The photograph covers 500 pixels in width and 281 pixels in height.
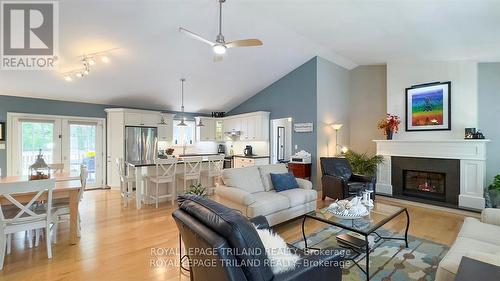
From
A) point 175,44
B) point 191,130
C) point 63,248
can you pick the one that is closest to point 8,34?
point 175,44

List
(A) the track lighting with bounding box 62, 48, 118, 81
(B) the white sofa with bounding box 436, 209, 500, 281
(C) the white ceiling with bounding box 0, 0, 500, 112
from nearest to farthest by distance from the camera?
(B) the white sofa with bounding box 436, 209, 500, 281 < (C) the white ceiling with bounding box 0, 0, 500, 112 < (A) the track lighting with bounding box 62, 48, 118, 81

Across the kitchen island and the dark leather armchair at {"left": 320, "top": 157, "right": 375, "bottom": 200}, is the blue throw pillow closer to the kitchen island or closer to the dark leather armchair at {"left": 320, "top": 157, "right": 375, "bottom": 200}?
the dark leather armchair at {"left": 320, "top": 157, "right": 375, "bottom": 200}

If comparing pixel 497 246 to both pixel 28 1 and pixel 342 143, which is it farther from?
pixel 28 1

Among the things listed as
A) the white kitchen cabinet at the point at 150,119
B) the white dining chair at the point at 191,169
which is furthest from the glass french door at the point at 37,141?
the white dining chair at the point at 191,169

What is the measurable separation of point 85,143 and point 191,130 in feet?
10.3

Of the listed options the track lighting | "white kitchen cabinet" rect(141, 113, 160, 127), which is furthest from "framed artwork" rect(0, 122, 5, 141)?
"white kitchen cabinet" rect(141, 113, 160, 127)

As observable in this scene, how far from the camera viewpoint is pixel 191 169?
17.5 feet

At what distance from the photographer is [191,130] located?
8328 millimetres

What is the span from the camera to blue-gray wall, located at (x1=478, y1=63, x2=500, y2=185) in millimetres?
4540

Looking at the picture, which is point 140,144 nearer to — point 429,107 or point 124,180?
point 124,180

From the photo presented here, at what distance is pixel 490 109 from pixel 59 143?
984 cm

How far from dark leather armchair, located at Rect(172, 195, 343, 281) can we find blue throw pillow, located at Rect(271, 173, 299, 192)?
88.4 inches

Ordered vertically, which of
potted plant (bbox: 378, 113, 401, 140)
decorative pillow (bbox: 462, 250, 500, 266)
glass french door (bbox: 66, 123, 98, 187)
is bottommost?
decorative pillow (bbox: 462, 250, 500, 266)

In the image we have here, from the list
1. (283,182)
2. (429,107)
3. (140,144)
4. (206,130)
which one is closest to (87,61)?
(140,144)
